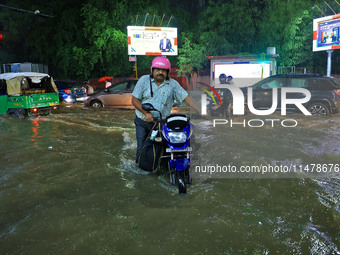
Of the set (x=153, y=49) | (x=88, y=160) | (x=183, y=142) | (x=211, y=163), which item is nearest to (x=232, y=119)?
(x=211, y=163)

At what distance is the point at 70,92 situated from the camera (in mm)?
17594

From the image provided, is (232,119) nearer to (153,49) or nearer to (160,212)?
(160,212)

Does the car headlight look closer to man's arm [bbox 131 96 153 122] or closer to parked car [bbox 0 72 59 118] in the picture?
man's arm [bbox 131 96 153 122]

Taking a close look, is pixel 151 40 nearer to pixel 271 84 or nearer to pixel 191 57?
pixel 191 57

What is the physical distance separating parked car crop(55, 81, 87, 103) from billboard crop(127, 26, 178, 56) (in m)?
9.40

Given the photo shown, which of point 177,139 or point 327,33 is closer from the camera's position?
point 177,139

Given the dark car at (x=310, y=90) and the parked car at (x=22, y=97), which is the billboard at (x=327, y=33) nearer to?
the dark car at (x=310, y=90)

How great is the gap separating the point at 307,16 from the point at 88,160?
2475cm

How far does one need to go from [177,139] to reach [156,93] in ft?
3.02

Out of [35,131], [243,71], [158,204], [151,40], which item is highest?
[151,40]

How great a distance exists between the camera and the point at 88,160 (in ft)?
20.7

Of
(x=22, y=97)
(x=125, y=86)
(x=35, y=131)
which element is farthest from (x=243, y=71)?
(x=35, y=131)

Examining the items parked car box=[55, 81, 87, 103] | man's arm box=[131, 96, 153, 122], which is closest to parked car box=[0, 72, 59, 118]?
parked car box=[55, 81, 87, 103]

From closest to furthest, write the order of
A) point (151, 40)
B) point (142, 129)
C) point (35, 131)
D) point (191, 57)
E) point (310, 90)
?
point (142, 129), point (35, 131), point (310, 90), point (151, 40), point (191, 57)
